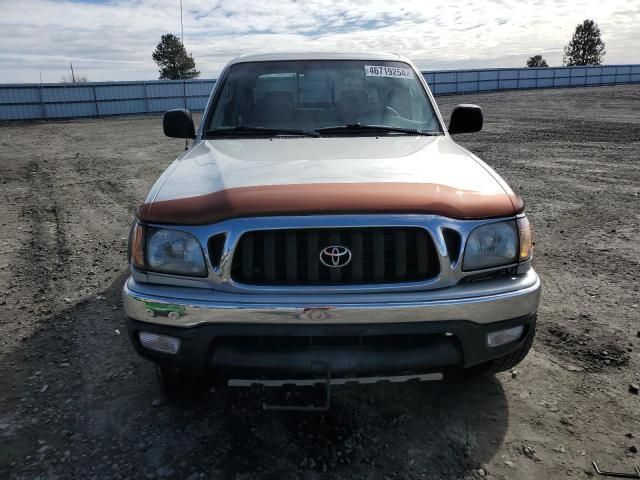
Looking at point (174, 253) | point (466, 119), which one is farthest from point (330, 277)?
point (466, 119)

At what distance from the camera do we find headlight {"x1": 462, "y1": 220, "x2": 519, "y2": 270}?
7.14 feet

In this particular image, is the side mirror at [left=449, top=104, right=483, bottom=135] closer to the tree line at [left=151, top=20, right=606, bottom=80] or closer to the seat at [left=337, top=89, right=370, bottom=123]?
the seat at [left=337, top=89, right=370, bottom=123]

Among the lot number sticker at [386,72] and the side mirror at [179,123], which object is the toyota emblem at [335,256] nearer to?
the lot number sticker at [386,72]

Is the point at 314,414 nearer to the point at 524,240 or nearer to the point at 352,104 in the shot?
the point at 524,240

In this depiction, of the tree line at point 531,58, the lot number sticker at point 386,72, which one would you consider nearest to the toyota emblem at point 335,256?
the lot number sticker at point 386,72

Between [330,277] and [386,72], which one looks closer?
[330,277]

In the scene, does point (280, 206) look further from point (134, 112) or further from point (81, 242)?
point (134, 112)

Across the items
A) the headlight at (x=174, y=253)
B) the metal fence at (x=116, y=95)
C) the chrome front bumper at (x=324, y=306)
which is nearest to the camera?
the chrome front bumper at (x=324, y=306)

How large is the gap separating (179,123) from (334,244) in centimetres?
225

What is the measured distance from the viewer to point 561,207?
21.7 feet

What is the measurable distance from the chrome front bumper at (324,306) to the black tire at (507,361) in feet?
0.82

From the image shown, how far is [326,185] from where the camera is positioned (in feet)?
7.18

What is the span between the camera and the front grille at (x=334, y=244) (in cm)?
210

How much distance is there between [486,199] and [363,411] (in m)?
1.26
